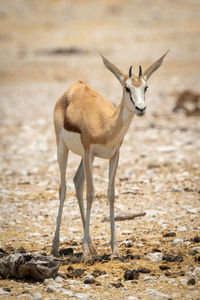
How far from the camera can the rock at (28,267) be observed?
19.4ft

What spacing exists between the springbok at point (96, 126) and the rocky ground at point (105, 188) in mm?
676

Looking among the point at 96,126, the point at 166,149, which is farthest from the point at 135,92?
the point at 166,149

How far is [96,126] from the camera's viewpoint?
7109 millimetres

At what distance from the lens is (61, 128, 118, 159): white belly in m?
7.08

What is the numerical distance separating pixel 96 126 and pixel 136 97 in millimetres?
912

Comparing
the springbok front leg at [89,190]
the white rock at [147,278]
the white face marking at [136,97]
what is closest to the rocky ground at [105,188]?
the white rock at [147,278]

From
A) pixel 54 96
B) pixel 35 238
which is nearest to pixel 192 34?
pixel 54 96

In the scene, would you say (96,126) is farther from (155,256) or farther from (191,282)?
(191,282)

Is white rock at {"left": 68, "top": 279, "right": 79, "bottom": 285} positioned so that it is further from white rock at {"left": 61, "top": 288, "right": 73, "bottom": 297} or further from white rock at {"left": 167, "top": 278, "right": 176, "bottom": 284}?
white rock at {"left": 167, "top": 278, "right": 176, "bottom": 284}

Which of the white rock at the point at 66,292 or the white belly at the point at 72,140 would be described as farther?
the white belly at the point at 72,140

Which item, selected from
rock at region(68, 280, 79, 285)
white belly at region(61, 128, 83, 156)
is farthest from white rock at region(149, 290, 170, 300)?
white belly at region(61, 128, 83, 156)

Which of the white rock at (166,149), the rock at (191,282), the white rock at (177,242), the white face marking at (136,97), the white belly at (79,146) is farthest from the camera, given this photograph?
the white rock at (166,149)

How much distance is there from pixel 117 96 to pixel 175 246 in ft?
48.5

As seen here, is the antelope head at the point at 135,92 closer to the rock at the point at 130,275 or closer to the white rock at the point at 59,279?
the rock at the point at 130,275
